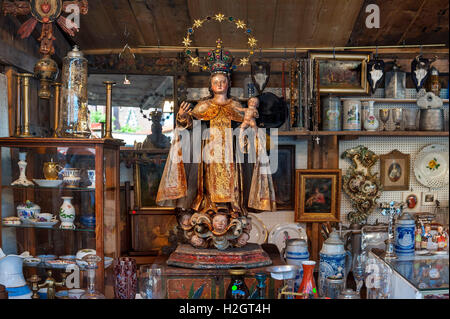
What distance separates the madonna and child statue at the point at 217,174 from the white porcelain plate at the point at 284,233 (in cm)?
88

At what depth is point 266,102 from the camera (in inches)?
121

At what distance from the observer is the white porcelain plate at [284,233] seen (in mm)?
3248

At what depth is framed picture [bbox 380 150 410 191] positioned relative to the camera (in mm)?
3264

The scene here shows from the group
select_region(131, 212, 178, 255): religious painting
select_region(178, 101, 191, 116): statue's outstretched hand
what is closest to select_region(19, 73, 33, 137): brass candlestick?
select_region(178, 101, 191, 116): statue's outstretched hand

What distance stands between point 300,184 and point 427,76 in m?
1.10

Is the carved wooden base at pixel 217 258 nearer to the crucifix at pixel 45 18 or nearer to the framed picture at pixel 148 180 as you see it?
the framed picture at pixel 148 180

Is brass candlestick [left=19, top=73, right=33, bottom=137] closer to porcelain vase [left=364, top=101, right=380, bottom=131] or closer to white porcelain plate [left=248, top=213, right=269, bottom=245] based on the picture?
white porcelain plate [left=248, top=213, right=269, bottom=245]

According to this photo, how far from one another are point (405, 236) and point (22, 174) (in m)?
1.91

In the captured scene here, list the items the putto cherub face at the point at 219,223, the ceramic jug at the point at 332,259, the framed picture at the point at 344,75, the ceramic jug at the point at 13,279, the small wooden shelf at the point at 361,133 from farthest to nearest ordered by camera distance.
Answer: the framed picture at the point at 344,75, the small wooden shelf at the point at 361,133, the putto cherub face at the point at 219,223, the ceramic jug at the point at 332,259, the ceramic jug at the point at 13,279

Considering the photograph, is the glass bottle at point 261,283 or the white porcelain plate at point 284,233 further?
the white porcelain plate at point 284,233

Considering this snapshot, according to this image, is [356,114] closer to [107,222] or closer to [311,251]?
[311,251]

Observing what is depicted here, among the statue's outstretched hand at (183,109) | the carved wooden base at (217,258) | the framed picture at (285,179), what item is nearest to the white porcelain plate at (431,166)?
the framed picture at (285,179)

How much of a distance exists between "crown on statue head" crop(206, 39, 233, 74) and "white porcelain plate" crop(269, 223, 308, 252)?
1.32 meters

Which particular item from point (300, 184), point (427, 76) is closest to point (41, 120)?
point (300, 184)
